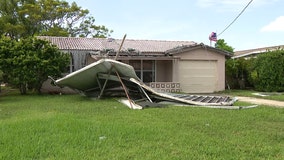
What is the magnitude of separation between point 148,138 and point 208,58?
15.6 m

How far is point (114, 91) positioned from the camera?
15641mm

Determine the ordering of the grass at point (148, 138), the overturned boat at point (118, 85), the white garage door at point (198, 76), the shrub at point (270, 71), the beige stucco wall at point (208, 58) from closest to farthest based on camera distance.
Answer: the grass at point (148, 138) < the overturned boat at point (118, 85) < the shrub at point (270, 71) < the beige stucco wall at point (208, 58) < the white garage door at point (198, 76)

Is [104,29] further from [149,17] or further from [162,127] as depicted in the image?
[162,127]

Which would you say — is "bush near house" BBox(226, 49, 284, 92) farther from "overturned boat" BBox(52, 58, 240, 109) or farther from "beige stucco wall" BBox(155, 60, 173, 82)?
"overturned boat" BBox(52, 58, 240, 109)

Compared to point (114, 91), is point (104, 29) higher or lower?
higher

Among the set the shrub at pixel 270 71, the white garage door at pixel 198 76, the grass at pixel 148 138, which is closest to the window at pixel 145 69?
the white garage door at pixel 198 76

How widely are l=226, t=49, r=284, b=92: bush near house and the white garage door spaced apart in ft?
7.46

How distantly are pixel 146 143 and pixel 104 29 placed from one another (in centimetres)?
3400

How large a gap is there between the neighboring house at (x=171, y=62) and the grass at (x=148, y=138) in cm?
1120

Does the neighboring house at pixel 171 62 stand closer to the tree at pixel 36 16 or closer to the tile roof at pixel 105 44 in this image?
the tile roof at pixel 105 44

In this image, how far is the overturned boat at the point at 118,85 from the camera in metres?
12.2

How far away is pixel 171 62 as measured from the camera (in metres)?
20.5

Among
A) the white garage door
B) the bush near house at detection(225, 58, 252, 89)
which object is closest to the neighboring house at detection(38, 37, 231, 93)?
the white garage door

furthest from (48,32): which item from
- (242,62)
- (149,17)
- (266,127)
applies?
(266,127)
